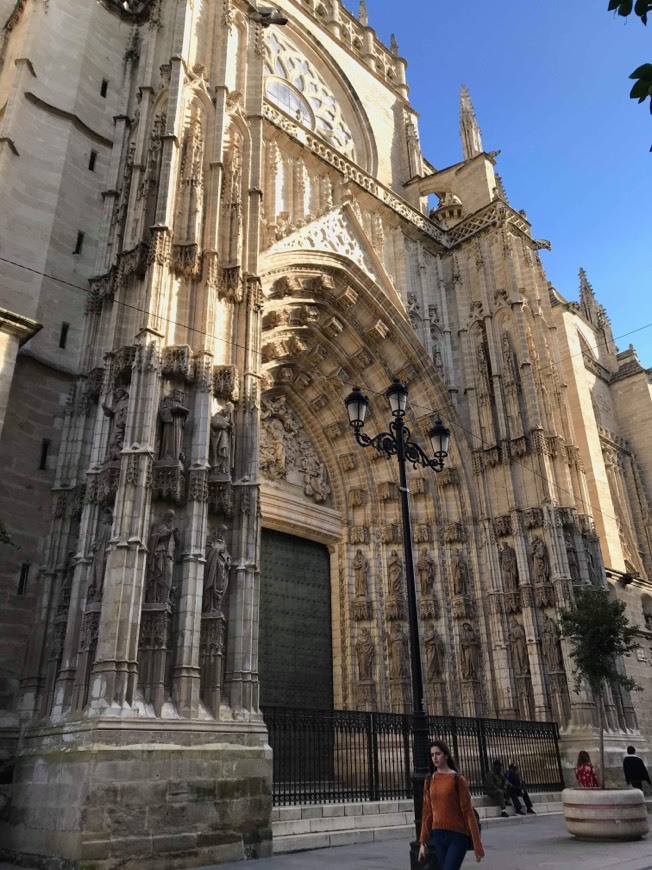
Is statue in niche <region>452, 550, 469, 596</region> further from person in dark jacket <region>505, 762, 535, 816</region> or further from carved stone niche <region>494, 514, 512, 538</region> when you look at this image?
person in dark jacket <region>505, 762, 535, 816</region>

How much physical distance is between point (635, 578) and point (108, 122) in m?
19.5

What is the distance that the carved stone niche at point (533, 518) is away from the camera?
682 inches

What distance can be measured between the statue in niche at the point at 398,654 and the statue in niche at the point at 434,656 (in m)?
0.60

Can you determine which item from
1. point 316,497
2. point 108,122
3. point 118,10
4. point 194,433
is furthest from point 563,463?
point 118,10

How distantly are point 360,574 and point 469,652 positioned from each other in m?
3.11

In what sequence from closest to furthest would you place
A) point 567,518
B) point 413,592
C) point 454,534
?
point 413,592, point 567,518, point 454,534

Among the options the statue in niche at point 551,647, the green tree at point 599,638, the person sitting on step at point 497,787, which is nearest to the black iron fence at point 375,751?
the person sitting on step at point 497,787

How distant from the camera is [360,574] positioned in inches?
688

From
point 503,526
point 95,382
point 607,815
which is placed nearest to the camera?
point 607,815

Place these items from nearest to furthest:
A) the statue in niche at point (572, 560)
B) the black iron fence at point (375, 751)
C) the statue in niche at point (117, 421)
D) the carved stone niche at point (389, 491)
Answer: the statue in niche at point (117, 421) → the black iron fence at point (375, 751) → the statue in niche at point (572, 560) → the carved stone niche at point (389, 491)

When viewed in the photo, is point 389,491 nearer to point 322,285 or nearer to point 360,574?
point 360,574

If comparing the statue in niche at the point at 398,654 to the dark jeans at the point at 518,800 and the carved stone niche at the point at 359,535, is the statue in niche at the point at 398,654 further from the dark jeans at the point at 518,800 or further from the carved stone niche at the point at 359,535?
the dark jeans at the point at 518,800

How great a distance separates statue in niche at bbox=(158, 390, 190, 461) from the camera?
1081 cm

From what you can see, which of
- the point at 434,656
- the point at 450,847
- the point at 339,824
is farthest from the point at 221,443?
the point at 434,656
